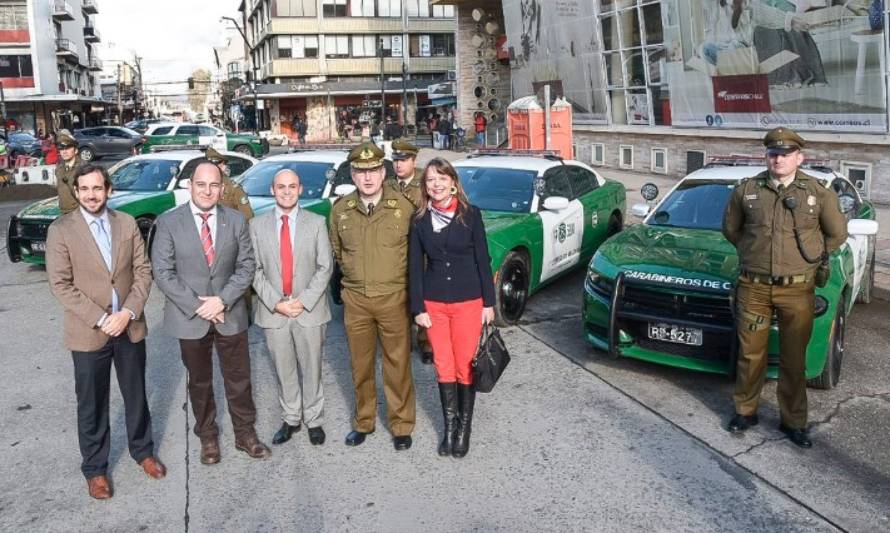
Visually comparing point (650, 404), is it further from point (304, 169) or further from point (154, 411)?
point (304, 169)

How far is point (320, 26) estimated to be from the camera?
58.5 m

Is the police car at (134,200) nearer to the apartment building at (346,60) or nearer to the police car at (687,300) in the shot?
the police car at (687,300)

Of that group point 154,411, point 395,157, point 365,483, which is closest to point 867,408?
point 365,483

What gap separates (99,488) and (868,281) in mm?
7187

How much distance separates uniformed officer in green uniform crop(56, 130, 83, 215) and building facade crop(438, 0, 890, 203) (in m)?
12.0

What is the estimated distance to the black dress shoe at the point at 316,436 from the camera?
188 inches

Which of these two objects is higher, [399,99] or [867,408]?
[399,99]

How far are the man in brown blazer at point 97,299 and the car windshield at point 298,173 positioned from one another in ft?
17.8

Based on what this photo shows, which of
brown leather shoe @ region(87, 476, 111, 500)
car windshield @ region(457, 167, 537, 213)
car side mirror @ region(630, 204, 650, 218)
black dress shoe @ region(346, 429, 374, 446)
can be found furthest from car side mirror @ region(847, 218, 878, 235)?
brown leather shoe @ region(87, 476, 111, 500)

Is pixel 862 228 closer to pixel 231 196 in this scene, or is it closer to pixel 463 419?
pixel 463 419

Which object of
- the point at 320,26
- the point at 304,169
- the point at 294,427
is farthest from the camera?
the point at 320,26

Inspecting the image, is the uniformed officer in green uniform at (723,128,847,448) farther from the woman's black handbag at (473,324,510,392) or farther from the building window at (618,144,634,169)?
the building window at (618,144,634,169)

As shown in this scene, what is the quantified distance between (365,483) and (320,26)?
58.5 meters

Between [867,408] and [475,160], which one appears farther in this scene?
[475,160]
